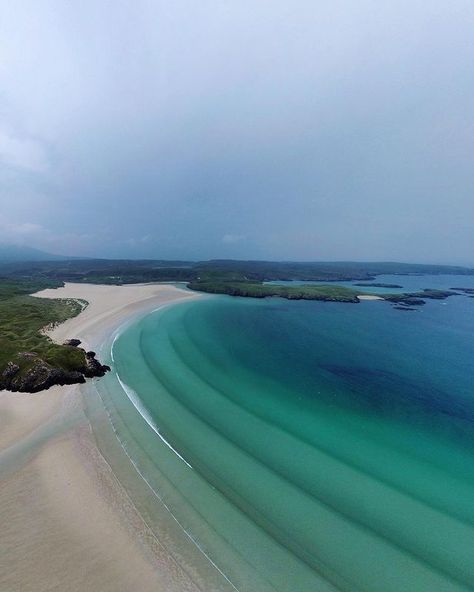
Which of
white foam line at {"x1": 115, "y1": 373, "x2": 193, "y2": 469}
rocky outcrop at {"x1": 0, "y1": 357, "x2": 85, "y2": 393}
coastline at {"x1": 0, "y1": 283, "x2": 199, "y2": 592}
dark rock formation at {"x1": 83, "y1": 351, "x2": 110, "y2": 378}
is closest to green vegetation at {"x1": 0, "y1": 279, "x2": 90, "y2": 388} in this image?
rocky outcrop at {"x1": 0, "y1": 357, "x2": 85, "y2": 393}

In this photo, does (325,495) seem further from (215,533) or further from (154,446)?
(154,446)

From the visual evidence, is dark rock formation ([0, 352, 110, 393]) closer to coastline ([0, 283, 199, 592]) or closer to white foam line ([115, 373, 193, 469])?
coastline ([0, 283, 199, 592])

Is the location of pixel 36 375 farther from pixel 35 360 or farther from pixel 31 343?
pixel 31 343

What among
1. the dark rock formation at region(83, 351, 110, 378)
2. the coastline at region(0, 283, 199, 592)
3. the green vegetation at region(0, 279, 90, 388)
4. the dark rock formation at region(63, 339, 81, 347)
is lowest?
the coastline at region(0, 283, 199, 592)

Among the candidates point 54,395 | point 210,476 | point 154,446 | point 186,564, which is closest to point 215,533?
point 186,564

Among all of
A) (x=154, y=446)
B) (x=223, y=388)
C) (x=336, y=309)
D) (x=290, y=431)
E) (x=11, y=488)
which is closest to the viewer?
(x=11, y=488)

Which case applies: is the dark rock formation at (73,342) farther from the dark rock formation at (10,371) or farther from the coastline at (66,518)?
the coastline at (66,518)
